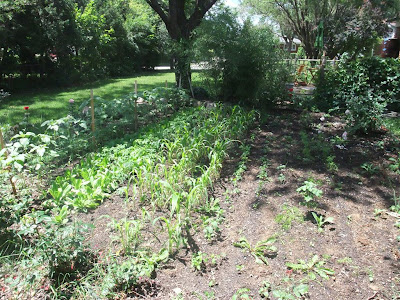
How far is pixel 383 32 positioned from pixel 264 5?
27.6ft

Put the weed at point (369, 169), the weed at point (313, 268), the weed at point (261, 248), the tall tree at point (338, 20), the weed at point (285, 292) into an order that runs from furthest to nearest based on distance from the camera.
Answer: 1. the tall tree at point (338, 20)
2. the weed at point (369, 169)
3. the weed at point (261, 248)
4. the weed at point (313, 268)
5. the weed at point (285, 292)

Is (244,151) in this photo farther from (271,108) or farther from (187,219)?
(271,108)

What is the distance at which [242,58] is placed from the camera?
728 centimetres

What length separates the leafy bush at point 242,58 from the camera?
7320mm

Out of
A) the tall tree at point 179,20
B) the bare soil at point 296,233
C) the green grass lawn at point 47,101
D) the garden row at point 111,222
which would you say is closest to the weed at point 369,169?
the bare soil at point 296,233

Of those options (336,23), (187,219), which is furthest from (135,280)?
(336,23)

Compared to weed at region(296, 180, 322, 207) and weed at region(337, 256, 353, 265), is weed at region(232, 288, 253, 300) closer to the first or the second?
weed at region(337, 256, 353, 265)

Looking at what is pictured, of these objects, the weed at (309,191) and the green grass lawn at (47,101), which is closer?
the weed at (309,191)

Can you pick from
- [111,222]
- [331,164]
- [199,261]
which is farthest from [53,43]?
[199,261]

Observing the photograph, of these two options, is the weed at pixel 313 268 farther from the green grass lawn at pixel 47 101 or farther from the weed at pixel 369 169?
the green grass lawn at pixel 47 101

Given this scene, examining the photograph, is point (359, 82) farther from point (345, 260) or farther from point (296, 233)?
point (345, 260)

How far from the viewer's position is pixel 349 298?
2.26 m

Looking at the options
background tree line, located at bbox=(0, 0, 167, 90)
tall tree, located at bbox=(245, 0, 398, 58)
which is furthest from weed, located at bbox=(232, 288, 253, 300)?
tall tree, located at bbox=(245, 0, 398, 58)

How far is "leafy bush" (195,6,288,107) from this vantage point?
24.0 ft
